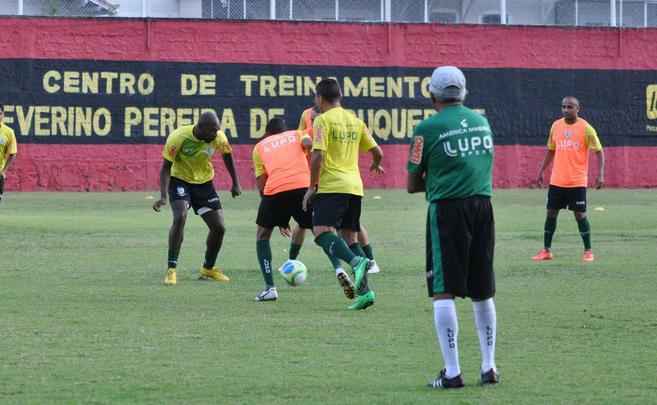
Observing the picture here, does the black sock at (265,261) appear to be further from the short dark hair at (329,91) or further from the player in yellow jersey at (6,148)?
the player in yellow jersey at (6,148)

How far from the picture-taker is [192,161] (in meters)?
15.2

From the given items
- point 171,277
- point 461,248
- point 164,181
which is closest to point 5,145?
point 164,181

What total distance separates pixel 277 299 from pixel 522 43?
88.8 feet

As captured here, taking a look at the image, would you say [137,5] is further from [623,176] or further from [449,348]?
[449,348]

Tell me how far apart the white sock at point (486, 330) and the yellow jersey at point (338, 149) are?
163 inches

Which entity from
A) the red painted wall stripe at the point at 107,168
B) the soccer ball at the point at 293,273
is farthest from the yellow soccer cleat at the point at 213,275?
the red painted wall stripe at the point at 107,168

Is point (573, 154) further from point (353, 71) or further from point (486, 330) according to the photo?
point (353, 71)

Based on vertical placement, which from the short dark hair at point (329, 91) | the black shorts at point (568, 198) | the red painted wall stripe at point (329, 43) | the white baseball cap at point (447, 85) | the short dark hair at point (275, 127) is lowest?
the black shorts at point (568, 198)

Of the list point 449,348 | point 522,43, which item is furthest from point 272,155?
point 522,43

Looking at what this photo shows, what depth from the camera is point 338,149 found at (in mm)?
12422

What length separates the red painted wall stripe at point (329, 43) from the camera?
3653cm

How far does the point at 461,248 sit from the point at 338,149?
4.30 m

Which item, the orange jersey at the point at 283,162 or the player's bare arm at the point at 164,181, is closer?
the orange jersey at the point at 283,162

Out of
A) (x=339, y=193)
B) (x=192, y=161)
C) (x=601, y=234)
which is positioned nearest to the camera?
(x=339, y=193)
